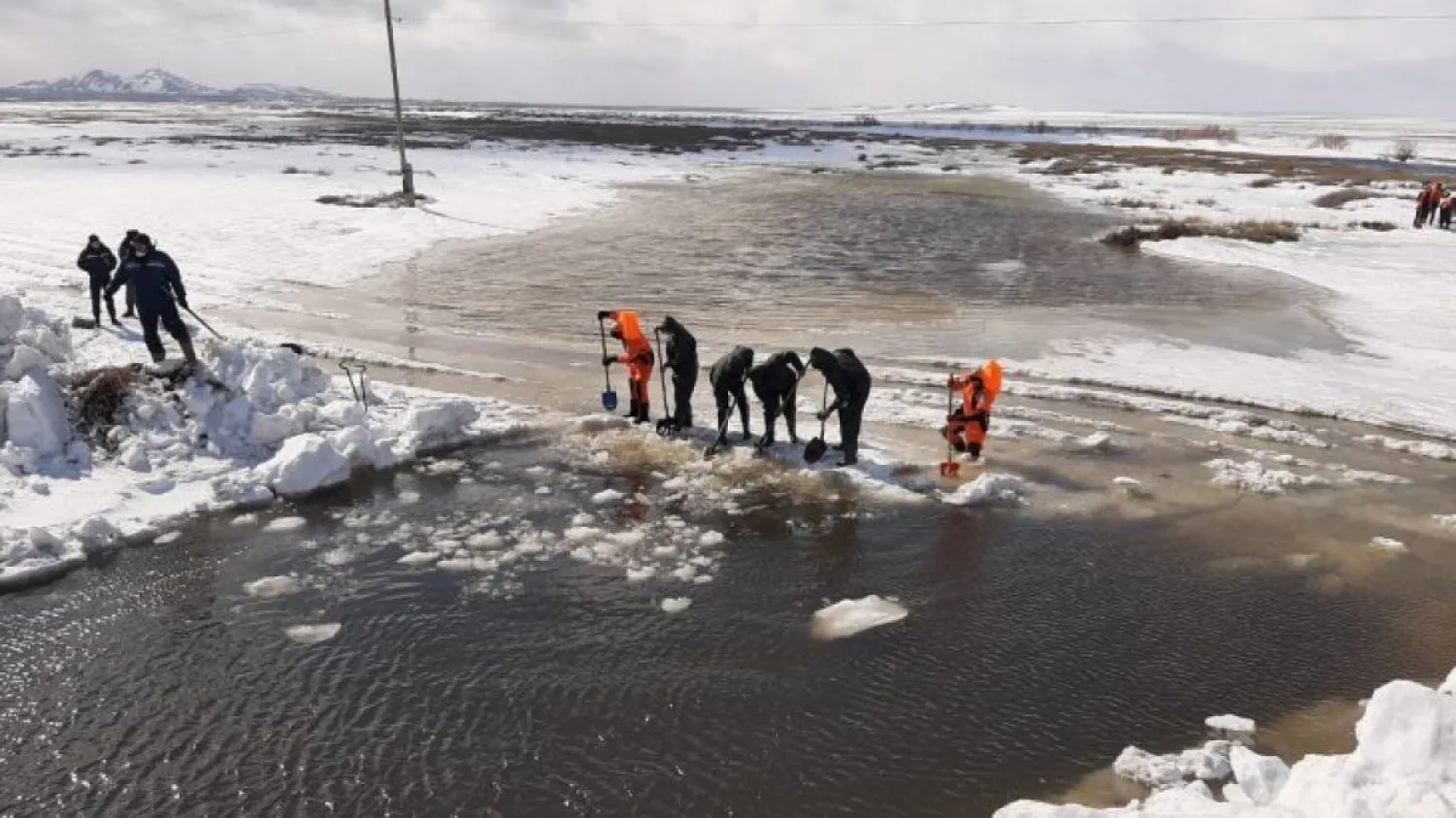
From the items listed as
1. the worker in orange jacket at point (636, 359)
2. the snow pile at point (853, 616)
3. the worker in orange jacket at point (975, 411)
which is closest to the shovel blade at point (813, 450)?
the worker in orange jacket at point (975, 411)

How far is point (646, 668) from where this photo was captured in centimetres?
677

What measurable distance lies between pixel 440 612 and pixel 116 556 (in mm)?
3113

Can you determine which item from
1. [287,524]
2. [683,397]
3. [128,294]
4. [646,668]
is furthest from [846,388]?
[128,294]

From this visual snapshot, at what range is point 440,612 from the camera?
7.45 metres

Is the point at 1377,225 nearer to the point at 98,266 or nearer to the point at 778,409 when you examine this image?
the point at 778,409

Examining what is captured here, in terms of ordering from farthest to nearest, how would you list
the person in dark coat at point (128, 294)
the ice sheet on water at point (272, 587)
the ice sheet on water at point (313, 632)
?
1. the person in dark coat at point (128, 294)
2. the ice sheet on water at point (272, 587)
3. the ice sheet on water at point (313, 632)

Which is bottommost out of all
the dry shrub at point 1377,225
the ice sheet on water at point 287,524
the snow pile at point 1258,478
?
the snow pile at point 1258,478

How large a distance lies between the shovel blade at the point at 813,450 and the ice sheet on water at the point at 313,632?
5.03 metres

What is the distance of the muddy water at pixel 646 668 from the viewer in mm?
5645

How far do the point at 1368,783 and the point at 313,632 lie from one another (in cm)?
662

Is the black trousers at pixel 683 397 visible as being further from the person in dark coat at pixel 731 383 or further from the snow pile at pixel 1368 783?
the snow pile at pixel 1368 783

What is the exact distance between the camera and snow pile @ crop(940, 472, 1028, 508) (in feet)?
31.6

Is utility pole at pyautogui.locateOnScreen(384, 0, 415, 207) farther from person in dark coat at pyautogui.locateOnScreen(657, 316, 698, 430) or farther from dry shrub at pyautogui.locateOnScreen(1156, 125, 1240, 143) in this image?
dry shrub at pyautogui.locateOnScreen(1156, 125, 1240, 143)

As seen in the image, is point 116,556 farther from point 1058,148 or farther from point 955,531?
point 1058,148
